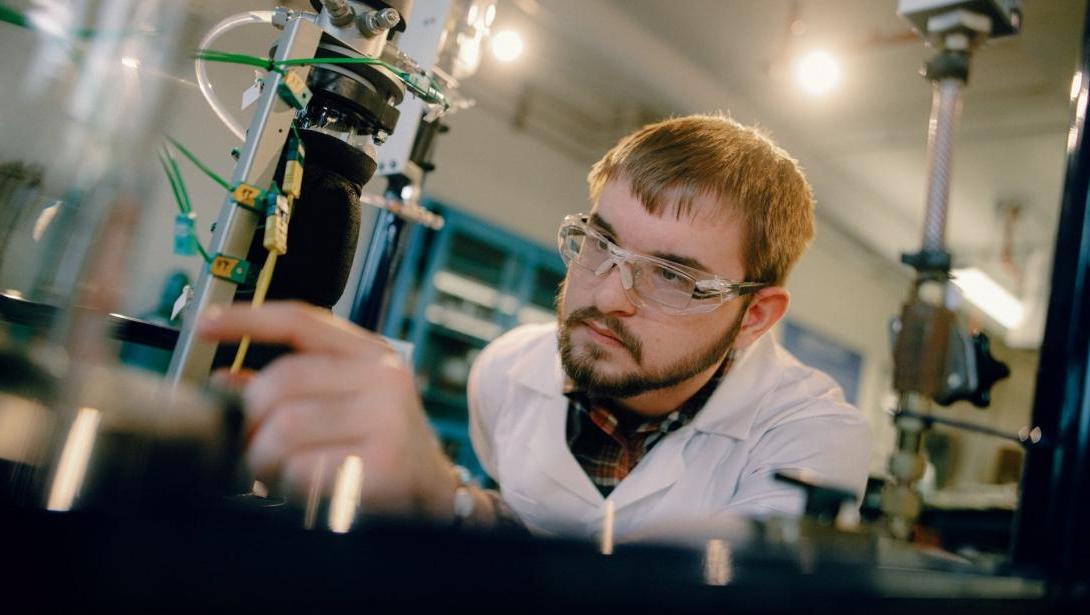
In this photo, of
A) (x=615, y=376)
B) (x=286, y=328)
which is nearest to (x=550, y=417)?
(x=615, y=376)

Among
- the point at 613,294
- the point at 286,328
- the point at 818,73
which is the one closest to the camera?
the point at 286,328

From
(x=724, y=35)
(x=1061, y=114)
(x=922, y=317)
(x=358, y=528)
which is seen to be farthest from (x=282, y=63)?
(x=724, y=35)

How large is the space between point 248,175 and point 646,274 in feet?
1.92

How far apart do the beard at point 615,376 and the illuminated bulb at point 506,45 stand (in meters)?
0.35

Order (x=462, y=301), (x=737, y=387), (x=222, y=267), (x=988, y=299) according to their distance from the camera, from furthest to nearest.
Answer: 1. (x=462, y=301)
2. (x=988, y=299)
3. (x=737, y=387)
4. (x=222, y=267)

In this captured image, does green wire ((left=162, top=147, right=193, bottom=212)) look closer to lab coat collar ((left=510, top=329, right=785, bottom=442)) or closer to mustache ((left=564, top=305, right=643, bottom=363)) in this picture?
mustache ((left=564, top=305, right=643, bottom=363))

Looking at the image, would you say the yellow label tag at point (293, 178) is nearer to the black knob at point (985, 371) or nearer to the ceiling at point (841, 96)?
the ceiling at point (841, 96)

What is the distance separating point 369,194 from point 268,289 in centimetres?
13

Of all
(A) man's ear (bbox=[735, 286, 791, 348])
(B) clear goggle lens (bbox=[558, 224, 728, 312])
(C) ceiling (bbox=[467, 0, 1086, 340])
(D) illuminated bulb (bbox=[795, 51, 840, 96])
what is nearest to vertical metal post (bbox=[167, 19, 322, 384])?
(C) ceiling (bbox=[467, 0, 1086, 340])

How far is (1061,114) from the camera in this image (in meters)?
0.91

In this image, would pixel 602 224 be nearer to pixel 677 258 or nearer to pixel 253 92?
pixel 677 258

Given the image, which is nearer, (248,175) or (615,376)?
(248,175)

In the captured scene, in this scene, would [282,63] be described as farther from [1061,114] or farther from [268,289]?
[1061,114]

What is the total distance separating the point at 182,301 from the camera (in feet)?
1.47
